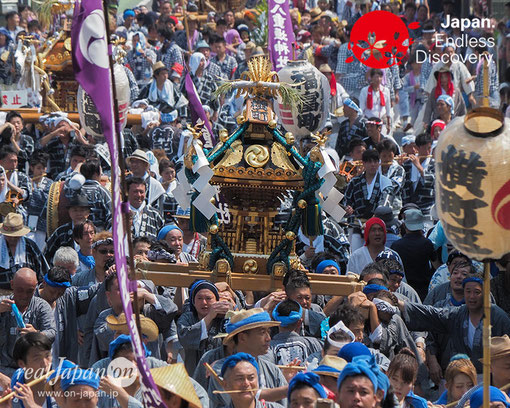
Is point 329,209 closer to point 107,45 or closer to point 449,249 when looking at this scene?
point 449,249

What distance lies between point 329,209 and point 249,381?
11.6 feet

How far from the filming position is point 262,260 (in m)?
10.9

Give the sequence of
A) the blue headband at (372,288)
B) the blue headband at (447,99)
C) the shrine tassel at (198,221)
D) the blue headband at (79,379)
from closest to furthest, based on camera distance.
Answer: the blue headband at (79,379), the blue headband at (372,288), the shrine tassel at (198,221), the blue headband at (447,99)

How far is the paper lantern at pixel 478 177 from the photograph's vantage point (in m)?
6.52

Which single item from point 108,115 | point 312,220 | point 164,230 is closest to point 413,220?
point 312,220

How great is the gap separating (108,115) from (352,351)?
2.78m

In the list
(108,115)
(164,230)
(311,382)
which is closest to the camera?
(108,115)

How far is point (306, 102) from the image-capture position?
12.7 metres

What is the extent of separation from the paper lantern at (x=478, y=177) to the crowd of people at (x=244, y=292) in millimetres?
1009

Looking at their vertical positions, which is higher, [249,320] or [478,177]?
[478,177]

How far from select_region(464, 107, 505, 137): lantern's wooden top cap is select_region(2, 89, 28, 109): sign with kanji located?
13.2 m

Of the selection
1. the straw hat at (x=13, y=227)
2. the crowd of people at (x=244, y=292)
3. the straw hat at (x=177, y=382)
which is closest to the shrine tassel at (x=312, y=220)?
the crowd of people at (x=244, y=292)

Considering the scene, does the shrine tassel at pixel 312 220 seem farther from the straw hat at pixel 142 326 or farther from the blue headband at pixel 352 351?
the blue headband at pixel 352 351

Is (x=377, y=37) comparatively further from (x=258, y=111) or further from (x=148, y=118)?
(x=258, y=111)
